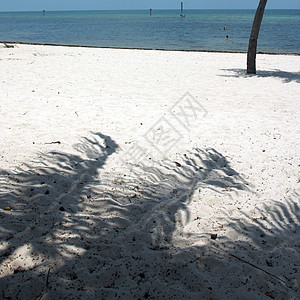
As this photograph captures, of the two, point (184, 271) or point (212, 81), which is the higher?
point (212, 81)

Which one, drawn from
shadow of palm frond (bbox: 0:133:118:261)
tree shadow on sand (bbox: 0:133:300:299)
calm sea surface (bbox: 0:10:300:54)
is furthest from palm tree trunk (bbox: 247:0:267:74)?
calm sea surface (bbox: 0:10:300:54)

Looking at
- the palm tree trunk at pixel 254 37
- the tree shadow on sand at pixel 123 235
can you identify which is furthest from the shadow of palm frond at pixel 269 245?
the palm tree trunk at pixel 254 37

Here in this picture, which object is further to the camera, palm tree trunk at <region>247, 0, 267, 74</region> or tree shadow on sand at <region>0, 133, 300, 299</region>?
palm tree trunk at <region>247, 0, 267, 74</region>

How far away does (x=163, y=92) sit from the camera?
332 inches

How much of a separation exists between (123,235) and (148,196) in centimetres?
81

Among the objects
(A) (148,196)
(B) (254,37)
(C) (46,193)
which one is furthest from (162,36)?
(C) (46,193)

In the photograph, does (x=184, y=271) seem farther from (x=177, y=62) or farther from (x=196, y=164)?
(x=177, y=62)

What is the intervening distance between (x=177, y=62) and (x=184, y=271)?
1270cm

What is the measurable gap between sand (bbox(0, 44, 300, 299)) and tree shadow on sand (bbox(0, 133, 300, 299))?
1 centimetres

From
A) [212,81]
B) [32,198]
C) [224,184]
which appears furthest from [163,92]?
[32,198]

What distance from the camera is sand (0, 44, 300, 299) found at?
2.43 m

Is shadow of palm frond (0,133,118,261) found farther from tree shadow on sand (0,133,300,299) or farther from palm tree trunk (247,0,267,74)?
palm tree trunk (247,0,267,74)

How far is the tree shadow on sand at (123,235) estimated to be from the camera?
2.35 meters

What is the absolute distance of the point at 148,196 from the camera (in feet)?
12.1
